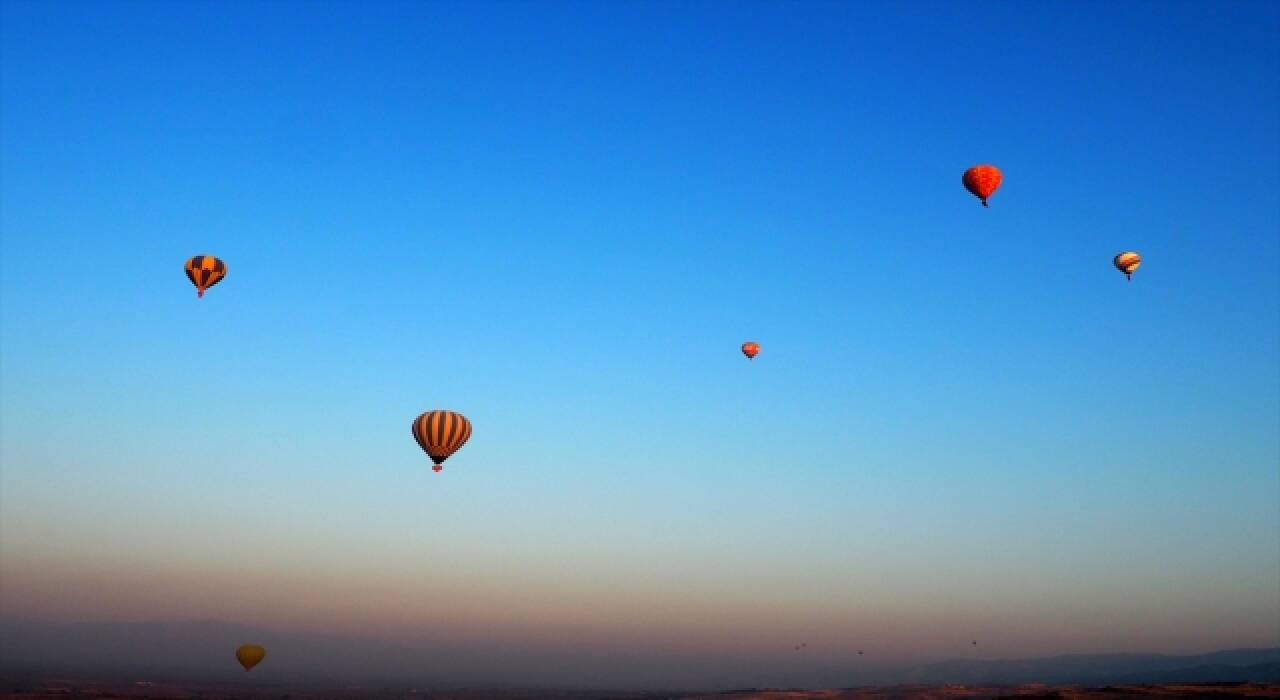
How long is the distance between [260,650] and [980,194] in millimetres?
81891

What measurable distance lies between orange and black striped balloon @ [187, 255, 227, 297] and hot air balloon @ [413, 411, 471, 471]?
904 inches

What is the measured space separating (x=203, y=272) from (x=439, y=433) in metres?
26.4

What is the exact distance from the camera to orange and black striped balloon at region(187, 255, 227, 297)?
79.4 meters

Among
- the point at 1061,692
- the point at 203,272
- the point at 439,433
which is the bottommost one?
the point at 1061,692

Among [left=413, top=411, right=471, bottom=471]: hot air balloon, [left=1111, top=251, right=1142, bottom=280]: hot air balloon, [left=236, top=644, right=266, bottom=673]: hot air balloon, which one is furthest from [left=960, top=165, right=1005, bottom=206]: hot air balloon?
[left=236, top=644, right=266, bottom=673]: hot air balloon

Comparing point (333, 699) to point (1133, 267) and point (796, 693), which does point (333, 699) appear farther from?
point (1133, 267)

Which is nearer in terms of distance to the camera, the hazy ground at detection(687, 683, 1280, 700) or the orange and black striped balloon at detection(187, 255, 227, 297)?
the hazy ground at detection(687, 683, 1280, 700)

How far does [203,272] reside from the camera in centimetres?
7956

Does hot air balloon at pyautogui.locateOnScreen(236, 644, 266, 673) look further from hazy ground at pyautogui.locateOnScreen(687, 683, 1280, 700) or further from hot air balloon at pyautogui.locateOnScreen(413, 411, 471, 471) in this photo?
hazy ground at pyautogui.locateOnScreen(687, 683, 1280, 700)

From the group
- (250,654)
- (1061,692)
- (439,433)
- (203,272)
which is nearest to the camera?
(1061,692)

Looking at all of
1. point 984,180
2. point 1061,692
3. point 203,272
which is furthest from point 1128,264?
point 203,272

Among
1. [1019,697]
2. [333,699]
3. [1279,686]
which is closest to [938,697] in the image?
[1019,697]

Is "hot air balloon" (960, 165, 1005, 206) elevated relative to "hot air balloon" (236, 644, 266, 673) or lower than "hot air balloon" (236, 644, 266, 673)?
elevated

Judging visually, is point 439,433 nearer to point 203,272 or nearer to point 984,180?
point 203,272
